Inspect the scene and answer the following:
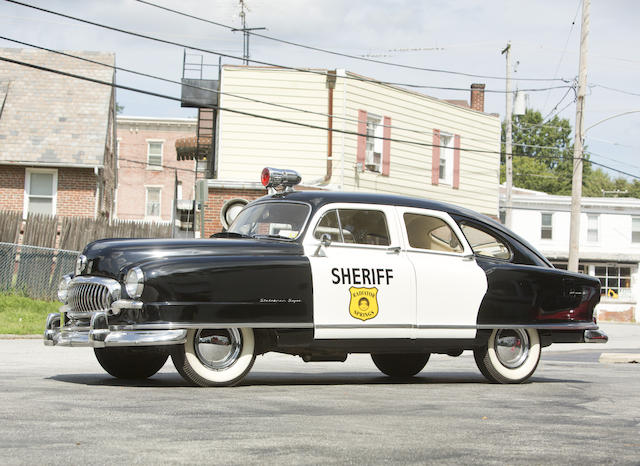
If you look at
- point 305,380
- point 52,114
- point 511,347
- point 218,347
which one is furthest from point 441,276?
point 52,114

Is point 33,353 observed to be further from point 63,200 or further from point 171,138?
point 171,138

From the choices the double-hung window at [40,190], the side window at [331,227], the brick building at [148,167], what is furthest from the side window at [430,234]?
the brick building at [148,167]

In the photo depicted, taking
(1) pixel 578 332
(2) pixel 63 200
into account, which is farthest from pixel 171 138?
(1) pixel 578 332

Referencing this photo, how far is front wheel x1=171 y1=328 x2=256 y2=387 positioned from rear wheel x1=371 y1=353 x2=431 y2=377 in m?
2.79

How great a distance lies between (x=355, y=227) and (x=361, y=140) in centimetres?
2226

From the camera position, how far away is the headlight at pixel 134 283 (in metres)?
8.42

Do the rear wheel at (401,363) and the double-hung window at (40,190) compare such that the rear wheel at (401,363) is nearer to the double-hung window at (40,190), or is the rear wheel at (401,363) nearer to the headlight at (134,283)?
the headlight at (134,283)

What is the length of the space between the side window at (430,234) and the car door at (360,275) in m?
0.20

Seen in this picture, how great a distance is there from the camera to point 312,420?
22.5ft

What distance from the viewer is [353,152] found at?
3170 centimetres

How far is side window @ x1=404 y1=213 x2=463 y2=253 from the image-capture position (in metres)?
10.1

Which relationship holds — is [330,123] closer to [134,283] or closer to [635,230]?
[134,283]

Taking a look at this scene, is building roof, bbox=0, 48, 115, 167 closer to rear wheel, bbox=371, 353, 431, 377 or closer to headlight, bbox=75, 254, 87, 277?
rear wheel, bbox=371, 353, 431, 377

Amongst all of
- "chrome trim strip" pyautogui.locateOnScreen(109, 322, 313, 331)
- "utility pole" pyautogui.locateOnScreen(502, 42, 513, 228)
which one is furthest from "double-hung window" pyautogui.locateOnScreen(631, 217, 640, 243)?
"chrome trim strip" pyautogui.locateOnScreen(109, 322, 313, 331)
